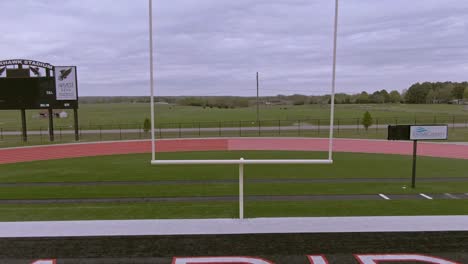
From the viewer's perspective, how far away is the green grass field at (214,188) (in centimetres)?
723

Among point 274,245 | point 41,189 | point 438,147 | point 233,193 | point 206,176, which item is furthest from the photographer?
point 438,147

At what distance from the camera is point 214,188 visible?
1113cm

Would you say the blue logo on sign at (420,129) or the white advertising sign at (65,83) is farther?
the white advertising sign at (65,83)

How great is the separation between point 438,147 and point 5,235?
81.4 feet

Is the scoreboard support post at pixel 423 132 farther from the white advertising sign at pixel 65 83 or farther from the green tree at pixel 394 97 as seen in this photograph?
the green tree at pixel 394 97

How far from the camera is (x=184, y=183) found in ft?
39.4

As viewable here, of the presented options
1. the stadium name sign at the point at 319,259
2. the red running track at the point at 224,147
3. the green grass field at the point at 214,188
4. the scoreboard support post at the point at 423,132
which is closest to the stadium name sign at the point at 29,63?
the red running track at the point at 224,147

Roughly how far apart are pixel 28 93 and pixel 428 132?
26.6 meters

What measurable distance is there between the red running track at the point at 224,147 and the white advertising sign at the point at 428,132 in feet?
39.0

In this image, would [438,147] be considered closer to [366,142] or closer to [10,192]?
[366,142]

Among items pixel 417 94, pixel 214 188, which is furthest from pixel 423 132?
pixel 417 94

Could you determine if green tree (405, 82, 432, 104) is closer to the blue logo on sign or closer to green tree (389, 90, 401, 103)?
green tree (389, 90, 401, 103)

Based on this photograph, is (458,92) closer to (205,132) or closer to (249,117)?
(249,117)

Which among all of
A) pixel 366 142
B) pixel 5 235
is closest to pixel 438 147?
A: pixel 366 142
